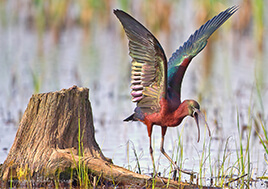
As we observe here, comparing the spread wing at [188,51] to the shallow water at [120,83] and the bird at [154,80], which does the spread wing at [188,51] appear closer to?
the bird at [154,80]

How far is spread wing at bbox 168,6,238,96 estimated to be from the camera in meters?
5.73

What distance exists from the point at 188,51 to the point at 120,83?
4440mm

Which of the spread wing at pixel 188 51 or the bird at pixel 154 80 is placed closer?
the bird at pixel 154 80

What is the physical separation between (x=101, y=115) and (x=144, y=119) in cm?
276

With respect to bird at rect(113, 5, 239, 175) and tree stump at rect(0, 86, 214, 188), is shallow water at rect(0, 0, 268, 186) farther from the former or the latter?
tree stump at rect(0, 86, 214, 188)

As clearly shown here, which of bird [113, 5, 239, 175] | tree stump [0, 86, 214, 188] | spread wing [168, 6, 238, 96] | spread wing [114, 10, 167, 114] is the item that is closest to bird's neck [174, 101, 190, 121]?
bird [113, 5, 239, 175]

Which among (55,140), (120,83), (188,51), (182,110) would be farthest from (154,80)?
(120,83)

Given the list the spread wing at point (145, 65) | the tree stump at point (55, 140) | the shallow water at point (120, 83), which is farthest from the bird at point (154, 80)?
the tree stump at point (55, 140)

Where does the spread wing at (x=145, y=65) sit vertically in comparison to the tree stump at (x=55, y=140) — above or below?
above

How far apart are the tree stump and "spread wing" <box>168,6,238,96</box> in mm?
782

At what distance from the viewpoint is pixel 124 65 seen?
12.2 m

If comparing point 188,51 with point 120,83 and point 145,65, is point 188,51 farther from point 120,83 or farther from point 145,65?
point 120,83

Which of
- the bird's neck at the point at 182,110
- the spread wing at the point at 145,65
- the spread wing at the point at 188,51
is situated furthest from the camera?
the spread wing at the point at 188,51

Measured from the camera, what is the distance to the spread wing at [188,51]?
5.73m
